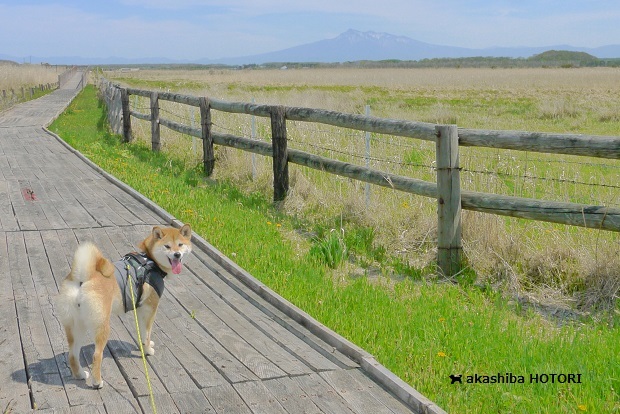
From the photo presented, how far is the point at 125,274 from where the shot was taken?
15.5 feet

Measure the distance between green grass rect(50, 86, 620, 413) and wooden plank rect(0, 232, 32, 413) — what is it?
2176 mm

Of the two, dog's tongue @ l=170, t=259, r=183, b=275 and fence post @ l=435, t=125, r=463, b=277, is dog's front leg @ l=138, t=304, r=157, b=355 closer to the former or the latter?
dog's tongue @ l=170, t=259, r=183, b=275

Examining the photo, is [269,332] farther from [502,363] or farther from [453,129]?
[453,129]

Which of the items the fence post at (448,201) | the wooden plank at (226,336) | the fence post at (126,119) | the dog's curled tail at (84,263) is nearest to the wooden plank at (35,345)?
the dog's curled tail at (84,263)

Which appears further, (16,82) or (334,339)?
(16,82)

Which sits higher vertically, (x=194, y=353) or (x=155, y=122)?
(x=155, y=122)

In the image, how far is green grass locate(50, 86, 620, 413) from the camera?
4461mm

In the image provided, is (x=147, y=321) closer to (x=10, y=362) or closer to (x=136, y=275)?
(x=136, y=275)

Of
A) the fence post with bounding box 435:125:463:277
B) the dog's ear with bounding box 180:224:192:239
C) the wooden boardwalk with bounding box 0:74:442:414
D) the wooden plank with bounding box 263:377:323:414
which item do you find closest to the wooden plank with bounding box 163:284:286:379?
the wooden boardwalk with bounding box 0:74:442:414

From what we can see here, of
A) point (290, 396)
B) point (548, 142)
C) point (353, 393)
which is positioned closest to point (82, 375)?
point (290, 396)

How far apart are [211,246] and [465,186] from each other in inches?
136

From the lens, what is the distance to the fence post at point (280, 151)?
1021cm

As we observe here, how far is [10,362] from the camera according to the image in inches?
190

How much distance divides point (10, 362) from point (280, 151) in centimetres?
590
